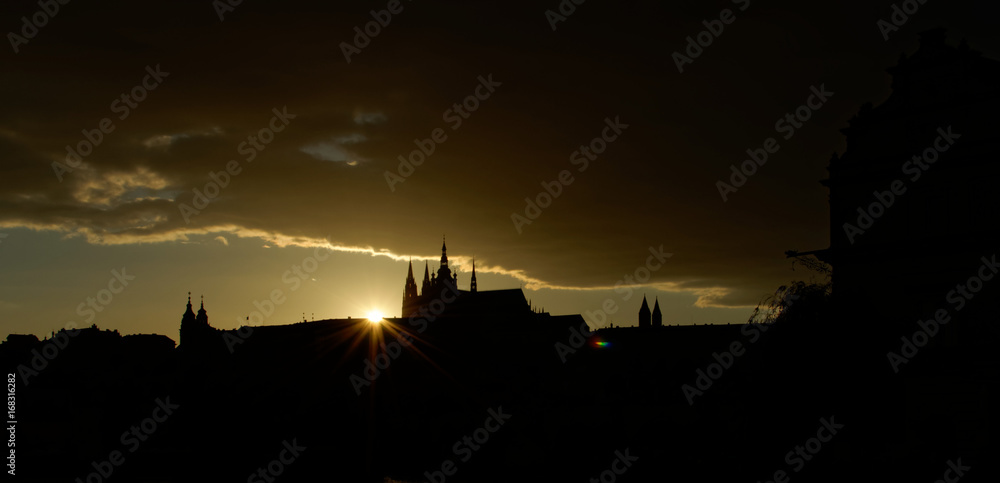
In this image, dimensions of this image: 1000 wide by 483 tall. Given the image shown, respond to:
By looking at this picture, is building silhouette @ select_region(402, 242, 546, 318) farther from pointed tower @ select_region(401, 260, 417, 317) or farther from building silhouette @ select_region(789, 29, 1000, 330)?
building silhouette @ select_region(789, 29, 1000, 330)

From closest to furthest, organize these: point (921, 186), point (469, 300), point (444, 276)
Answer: point (921, 186) < point (469, 300) < point (444, 276)

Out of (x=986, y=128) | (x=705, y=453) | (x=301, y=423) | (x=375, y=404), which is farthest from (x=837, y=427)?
(x=375, y=404)

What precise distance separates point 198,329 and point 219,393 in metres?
106

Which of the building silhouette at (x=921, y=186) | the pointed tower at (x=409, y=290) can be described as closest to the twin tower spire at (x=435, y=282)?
the pointed tower at (x=409, y=290)

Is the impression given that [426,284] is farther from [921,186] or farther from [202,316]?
[921,186]

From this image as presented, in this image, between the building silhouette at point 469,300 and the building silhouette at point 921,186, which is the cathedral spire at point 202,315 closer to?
the building silhouette at point 469,300

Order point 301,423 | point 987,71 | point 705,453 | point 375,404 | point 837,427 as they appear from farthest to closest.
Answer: point 375,404, point 301,423, point 705,453, point 987,71, point 837,427

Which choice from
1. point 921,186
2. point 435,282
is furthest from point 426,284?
point 921,186

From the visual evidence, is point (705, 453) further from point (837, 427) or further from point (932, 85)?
point (932, 85)

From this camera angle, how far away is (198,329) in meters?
136

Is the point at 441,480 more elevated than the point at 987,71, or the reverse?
the point at 987,71

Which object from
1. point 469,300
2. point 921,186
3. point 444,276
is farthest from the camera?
point 444,276

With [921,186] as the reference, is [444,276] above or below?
above

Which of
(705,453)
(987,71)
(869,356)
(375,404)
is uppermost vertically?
(987,71)
